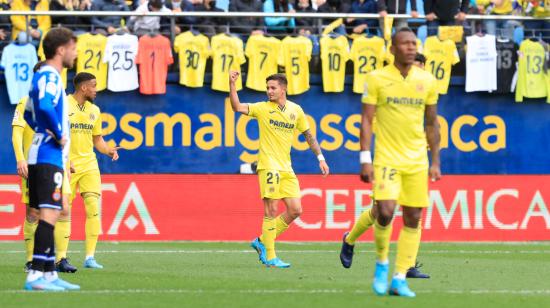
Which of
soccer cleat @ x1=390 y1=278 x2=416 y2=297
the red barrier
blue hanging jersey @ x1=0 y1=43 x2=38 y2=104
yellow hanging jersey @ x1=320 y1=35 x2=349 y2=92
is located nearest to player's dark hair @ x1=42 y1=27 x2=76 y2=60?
soccer cleat @ x1=390 y1=278 x2=416 y2=297

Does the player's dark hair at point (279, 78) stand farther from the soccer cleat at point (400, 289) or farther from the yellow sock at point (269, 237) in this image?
the soccer cleat at point (400, 289)

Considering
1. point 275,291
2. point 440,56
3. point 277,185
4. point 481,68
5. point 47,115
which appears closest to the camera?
point 47,115

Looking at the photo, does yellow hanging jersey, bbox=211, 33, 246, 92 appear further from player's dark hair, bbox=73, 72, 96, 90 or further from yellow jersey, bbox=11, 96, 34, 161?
yellow jersey, bbox=11, 96, 34, 161

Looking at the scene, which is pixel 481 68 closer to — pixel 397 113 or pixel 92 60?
pixel 92 60

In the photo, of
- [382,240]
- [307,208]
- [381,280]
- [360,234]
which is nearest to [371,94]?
[382,240]

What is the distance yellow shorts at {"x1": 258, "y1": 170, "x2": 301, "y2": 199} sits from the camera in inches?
575

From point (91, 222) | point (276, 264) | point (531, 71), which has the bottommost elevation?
point (276, 264)

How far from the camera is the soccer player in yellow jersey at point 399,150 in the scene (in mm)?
10070

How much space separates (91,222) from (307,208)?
291 inches

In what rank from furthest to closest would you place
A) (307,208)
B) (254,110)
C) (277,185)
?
(307,208), (254,110), (277,185)

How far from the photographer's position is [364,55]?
77.4 feet

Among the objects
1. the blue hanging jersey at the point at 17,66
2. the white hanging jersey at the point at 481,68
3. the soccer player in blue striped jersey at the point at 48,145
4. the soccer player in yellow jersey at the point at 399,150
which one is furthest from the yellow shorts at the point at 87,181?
the white hanging jersey at the point at 481,68

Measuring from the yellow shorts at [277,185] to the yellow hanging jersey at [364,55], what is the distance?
8996 mm

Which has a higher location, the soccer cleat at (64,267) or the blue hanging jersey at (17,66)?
the blue hanging jersey at (17,66)
